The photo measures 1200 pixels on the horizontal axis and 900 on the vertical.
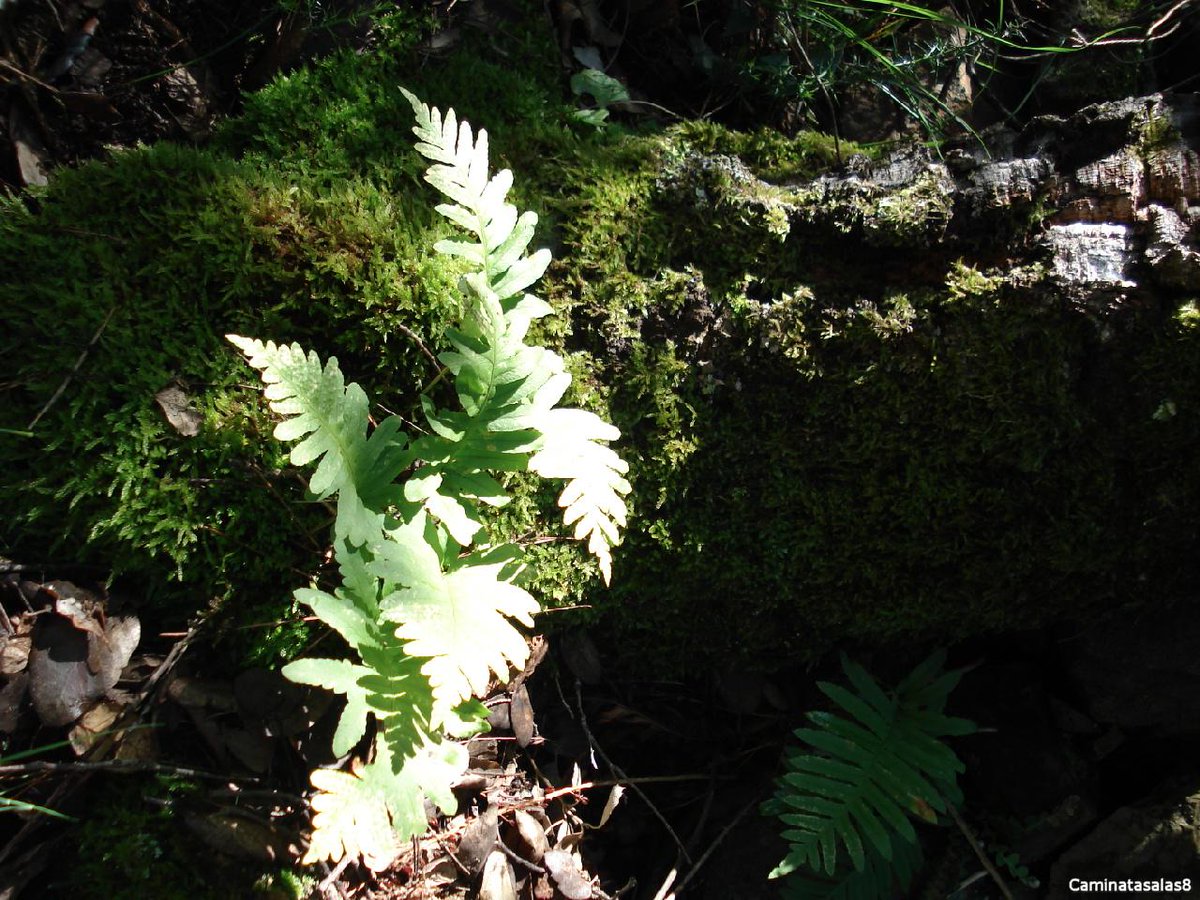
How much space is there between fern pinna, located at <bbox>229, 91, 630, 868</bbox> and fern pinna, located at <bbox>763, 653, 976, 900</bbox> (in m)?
1.25

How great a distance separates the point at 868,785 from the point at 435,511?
1831 mm

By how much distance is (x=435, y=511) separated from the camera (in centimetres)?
225

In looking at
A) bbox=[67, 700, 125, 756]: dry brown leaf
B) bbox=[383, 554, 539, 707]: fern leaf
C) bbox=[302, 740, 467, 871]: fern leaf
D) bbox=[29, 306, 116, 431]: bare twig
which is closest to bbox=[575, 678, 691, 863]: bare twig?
bbox=[302, 740, 467, 871]: fern leaf

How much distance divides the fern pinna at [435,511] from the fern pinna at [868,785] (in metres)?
1.25

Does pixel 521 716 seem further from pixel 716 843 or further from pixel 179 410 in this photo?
pixel 179 410

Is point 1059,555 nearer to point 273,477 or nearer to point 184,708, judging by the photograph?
point 273,477

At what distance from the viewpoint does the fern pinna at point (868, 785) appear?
2775mm

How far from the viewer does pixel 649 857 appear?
321cm

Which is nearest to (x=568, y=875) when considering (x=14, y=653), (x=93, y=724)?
(x=93, y=724)

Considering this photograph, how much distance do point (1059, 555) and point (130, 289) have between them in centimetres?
323

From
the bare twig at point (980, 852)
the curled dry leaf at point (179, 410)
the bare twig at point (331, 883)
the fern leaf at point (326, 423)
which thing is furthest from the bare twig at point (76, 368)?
the bare twig at point (980, 852)

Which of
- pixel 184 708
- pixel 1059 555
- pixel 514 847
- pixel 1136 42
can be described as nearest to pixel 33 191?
pixel 184 708

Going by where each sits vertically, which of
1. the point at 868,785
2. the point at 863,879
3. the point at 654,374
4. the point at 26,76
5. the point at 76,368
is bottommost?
the point at 863,879

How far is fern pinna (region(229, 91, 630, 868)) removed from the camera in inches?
80.1
